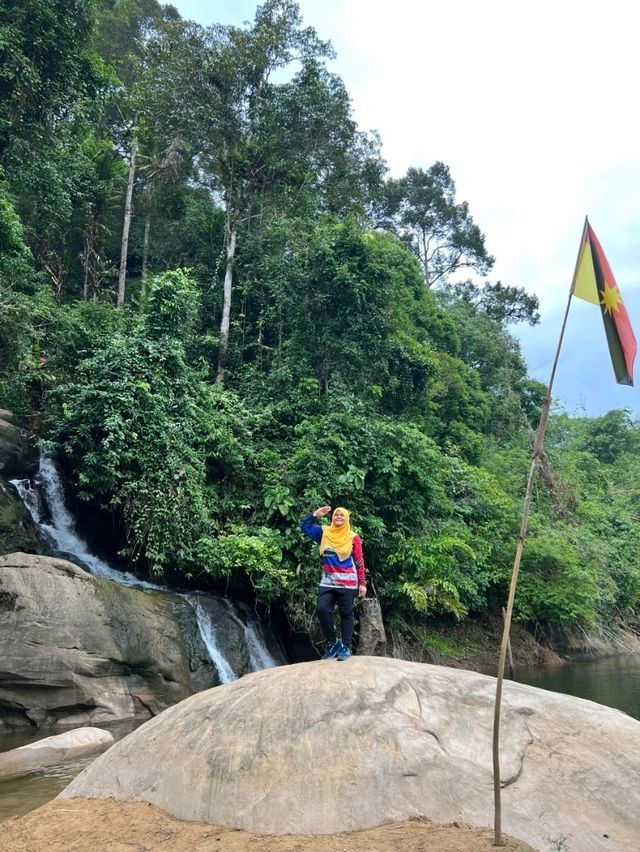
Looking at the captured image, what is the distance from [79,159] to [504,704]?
20.4m

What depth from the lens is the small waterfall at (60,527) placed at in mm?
12992

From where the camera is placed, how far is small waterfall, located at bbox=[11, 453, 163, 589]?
512 inches

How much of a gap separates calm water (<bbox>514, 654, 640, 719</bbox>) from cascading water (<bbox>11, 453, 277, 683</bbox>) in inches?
252

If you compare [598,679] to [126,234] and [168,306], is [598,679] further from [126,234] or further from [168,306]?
[126,234]

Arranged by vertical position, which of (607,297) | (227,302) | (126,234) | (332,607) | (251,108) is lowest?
(332,607)

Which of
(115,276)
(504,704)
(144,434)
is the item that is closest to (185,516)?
(144,434)

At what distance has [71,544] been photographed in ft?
43.5

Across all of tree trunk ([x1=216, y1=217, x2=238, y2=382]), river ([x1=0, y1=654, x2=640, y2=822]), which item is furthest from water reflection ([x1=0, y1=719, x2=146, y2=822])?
tree trunk ([x1=216, y1=217, x2=238, y2=382])

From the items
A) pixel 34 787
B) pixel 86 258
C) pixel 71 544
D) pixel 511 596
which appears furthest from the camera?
pixel 86 258

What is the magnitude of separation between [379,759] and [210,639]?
8134 millimetres

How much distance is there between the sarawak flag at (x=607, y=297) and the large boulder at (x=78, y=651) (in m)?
8.79

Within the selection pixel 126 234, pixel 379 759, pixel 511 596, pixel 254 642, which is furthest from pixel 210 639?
pixel 126 234

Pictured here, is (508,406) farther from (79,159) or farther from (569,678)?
(79,159)

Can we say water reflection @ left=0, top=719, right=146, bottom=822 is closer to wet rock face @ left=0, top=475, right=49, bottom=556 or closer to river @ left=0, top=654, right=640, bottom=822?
river @ left=0, top=654, right=640, bottom=822
